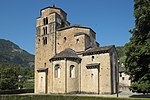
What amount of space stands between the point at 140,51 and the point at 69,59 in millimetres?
19008

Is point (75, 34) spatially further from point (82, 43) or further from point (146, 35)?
point (146, 35)

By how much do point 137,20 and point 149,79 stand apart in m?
7.21

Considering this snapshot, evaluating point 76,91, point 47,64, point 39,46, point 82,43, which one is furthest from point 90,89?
point 39,46

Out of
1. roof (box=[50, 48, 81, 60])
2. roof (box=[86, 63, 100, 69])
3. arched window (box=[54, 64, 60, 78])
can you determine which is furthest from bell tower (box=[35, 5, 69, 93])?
roof (box=[86, 63, 100, 69])

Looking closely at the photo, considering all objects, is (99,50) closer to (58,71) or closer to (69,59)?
(69,59)

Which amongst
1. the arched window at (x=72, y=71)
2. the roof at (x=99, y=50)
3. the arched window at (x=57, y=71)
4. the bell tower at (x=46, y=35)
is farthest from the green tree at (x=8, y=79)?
the roof at (x=99, y=50)

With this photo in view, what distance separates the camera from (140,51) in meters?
24.2

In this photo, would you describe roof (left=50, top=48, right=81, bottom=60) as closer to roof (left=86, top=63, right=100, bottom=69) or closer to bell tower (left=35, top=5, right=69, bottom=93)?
roof (left=86, top=63, right=100, bottom=69)

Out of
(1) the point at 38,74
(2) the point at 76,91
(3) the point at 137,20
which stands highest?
(3) the point at 137,20

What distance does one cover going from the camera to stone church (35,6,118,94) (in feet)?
129

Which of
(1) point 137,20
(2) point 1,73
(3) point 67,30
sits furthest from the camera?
(2) point 1,73

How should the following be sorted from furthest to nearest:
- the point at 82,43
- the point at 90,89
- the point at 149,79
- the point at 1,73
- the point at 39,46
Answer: the point at 1,73 < the point at 39,46 < the point at 82,43 < the point at 90,89 < the point at 149,79

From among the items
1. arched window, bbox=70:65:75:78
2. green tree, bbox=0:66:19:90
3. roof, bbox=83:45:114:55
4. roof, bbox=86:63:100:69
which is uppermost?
roof, bbox=83:45:114:55

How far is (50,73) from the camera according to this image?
45.9 m
